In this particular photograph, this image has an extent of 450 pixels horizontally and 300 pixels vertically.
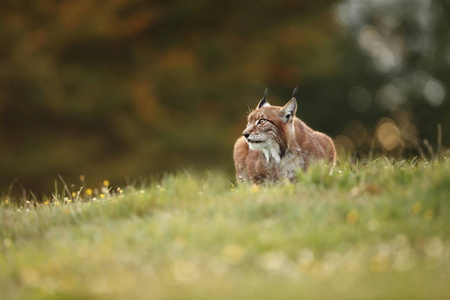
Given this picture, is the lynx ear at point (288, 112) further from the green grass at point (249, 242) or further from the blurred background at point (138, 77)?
the blurred background at point (138, 77)

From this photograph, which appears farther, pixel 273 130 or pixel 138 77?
pixel 138 77

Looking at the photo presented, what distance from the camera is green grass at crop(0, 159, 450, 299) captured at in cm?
561

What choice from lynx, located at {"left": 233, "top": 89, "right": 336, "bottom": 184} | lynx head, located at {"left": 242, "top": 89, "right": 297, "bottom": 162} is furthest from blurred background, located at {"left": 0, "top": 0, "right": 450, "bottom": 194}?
lynx head, located at {"left": 242, "top": 89, "right": 297, "bottom": 162}

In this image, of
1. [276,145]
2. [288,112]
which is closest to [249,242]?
[276,145]

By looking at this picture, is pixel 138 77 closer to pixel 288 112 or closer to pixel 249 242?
pixel 288 112

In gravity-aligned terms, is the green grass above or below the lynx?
below

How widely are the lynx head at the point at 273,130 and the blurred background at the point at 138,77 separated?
9.34 metres

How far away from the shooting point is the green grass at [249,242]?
221 inches

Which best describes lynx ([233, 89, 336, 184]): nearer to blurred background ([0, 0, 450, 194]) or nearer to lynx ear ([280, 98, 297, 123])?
lynx ear ([280, 98, 297, 123])

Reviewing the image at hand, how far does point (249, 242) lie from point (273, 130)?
9.82 feet

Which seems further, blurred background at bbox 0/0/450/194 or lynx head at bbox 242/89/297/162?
blurred background at bbox 0/0/450/194

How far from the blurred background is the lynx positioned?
29.7ft

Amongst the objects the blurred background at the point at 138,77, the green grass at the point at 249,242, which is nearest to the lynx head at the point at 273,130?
the green grass at the point at 249,242

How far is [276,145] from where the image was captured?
9211 millimetres
